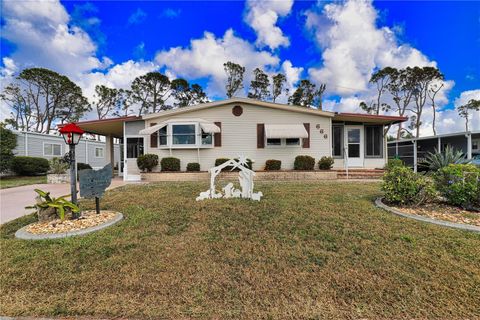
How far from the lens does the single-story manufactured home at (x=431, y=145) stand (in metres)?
13.9

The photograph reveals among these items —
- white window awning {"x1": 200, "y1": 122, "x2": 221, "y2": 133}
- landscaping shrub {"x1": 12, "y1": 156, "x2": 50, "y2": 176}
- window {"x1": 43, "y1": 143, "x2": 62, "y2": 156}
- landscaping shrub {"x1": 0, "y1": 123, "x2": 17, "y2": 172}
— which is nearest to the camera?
white window awning {"x1": 200, "y1": 122, "x2": 221, "y2": 133}

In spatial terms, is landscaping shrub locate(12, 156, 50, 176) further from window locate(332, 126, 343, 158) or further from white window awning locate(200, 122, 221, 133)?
window locate(332, 126, 343, 158)

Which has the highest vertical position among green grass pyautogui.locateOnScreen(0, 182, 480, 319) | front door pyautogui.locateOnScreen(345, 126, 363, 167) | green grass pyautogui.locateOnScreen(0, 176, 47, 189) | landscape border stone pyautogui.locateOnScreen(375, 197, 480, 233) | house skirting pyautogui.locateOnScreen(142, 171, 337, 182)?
front door pyautogui.locateOnScreen(345, 126, 363, 167)

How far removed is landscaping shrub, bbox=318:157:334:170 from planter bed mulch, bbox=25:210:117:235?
9.24 m

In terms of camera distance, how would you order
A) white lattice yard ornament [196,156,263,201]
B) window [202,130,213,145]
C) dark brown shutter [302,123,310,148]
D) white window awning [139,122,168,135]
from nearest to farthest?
white lattice yard ornament [196,156,263,201] → white window awning [139,122,168,135] → window [202,130,213,145] → dark brown shutter [302,123,310,148]

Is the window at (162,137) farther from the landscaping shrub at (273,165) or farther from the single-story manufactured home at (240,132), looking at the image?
the landscaping shrub at (273,165)

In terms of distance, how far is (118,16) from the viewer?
28.8ft

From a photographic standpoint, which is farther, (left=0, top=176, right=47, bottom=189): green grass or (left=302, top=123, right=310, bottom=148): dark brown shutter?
(left=302, top=123, right=310, bottom=148): dark brown shutter

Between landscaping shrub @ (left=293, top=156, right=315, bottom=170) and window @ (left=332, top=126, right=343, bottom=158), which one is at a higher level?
window @ (left=332, top=126, right=343, bottom=158)

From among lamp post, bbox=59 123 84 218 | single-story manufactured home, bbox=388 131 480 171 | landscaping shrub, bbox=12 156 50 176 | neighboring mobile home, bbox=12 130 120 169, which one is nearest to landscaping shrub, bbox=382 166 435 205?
lamp post, bbox=59 123 84 218

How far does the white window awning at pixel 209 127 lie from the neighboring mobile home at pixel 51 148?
9.16m

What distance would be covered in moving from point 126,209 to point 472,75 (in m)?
24.3

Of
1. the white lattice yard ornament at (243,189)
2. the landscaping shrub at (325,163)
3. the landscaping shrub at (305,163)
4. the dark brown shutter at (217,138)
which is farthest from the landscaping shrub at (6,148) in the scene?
the landscaping shrub at (325,163)

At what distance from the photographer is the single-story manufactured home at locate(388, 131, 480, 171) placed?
1389 cm
